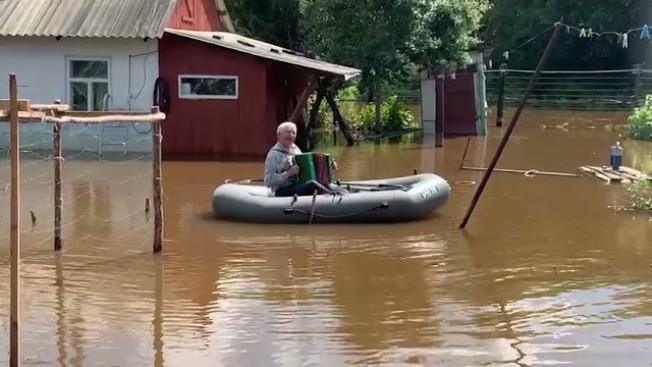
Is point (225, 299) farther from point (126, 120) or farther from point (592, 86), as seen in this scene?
point (592, 86)

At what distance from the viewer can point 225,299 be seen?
29.8 feet

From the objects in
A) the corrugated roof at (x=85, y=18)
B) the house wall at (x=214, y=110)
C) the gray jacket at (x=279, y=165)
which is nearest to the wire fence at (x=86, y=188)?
the house wall at (x=214, y=110)

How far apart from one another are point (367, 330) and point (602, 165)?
1261 centimetres

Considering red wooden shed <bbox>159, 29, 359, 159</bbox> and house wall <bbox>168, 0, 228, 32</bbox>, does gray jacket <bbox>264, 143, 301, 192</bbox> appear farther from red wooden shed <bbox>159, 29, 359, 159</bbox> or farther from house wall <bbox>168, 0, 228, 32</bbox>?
house wall <bbox>168, 0, 228, 32</bbox>

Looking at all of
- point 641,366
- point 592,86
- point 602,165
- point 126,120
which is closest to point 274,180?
point 126,120

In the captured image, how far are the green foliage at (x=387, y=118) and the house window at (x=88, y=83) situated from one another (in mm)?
7845

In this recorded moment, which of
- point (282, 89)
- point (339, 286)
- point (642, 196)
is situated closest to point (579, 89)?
point (282, 89)

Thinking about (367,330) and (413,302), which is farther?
(413,302)

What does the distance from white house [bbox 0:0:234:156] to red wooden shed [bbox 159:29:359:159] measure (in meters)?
0.50

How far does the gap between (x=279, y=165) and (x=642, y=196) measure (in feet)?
16.7

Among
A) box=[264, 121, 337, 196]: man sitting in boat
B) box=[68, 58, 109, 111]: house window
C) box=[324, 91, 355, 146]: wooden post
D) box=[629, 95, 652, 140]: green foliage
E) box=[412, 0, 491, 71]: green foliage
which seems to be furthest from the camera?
box=[629, 95, 652, 140]: green foliage

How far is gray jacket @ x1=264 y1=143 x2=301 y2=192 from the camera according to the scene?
42.5 ft

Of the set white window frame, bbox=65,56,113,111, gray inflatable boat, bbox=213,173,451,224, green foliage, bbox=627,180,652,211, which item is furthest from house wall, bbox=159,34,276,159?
green foliage, bbox=627,180,652,211

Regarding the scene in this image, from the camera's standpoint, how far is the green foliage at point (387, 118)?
28194 mm
